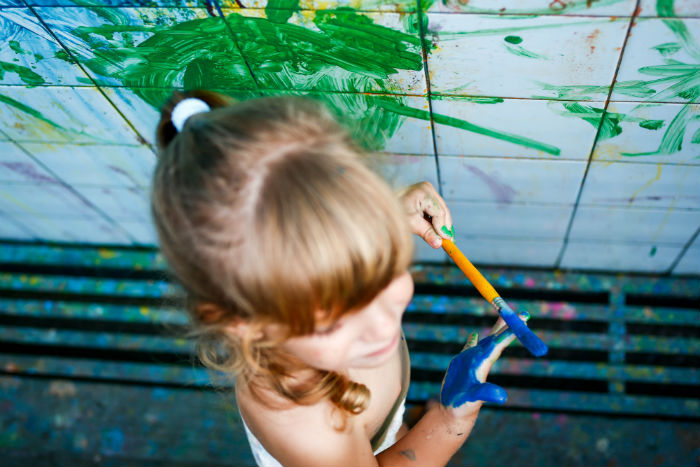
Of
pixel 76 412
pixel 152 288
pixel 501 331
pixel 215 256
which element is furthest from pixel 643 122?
pixel 76 412

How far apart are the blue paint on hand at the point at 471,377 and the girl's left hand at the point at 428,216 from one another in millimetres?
220

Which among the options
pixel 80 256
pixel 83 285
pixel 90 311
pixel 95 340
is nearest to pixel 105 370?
pixel 95 340

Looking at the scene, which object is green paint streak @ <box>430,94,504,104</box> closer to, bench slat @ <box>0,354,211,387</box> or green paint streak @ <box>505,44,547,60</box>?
green paint streak @ <box>505,44,547,60</box>

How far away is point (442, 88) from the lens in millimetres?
1121

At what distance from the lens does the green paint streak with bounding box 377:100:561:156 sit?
1.20 metres

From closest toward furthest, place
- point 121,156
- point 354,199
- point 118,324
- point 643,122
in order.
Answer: point 354,199
point 643,122
point 121,156
point 118,324

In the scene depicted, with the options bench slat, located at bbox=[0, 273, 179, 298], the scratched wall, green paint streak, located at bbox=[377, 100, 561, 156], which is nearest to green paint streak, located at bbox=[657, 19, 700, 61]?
the scratched wall

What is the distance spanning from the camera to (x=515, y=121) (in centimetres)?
119

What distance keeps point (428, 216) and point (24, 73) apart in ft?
3.07

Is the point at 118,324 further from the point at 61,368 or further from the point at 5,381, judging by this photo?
the point at 5,381

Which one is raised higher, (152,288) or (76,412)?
(152,288)

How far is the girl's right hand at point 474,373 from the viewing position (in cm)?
112

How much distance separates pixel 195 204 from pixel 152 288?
1.50 meters

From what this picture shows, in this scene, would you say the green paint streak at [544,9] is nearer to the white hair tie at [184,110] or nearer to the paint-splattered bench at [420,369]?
the white hair tie at [184,110]
